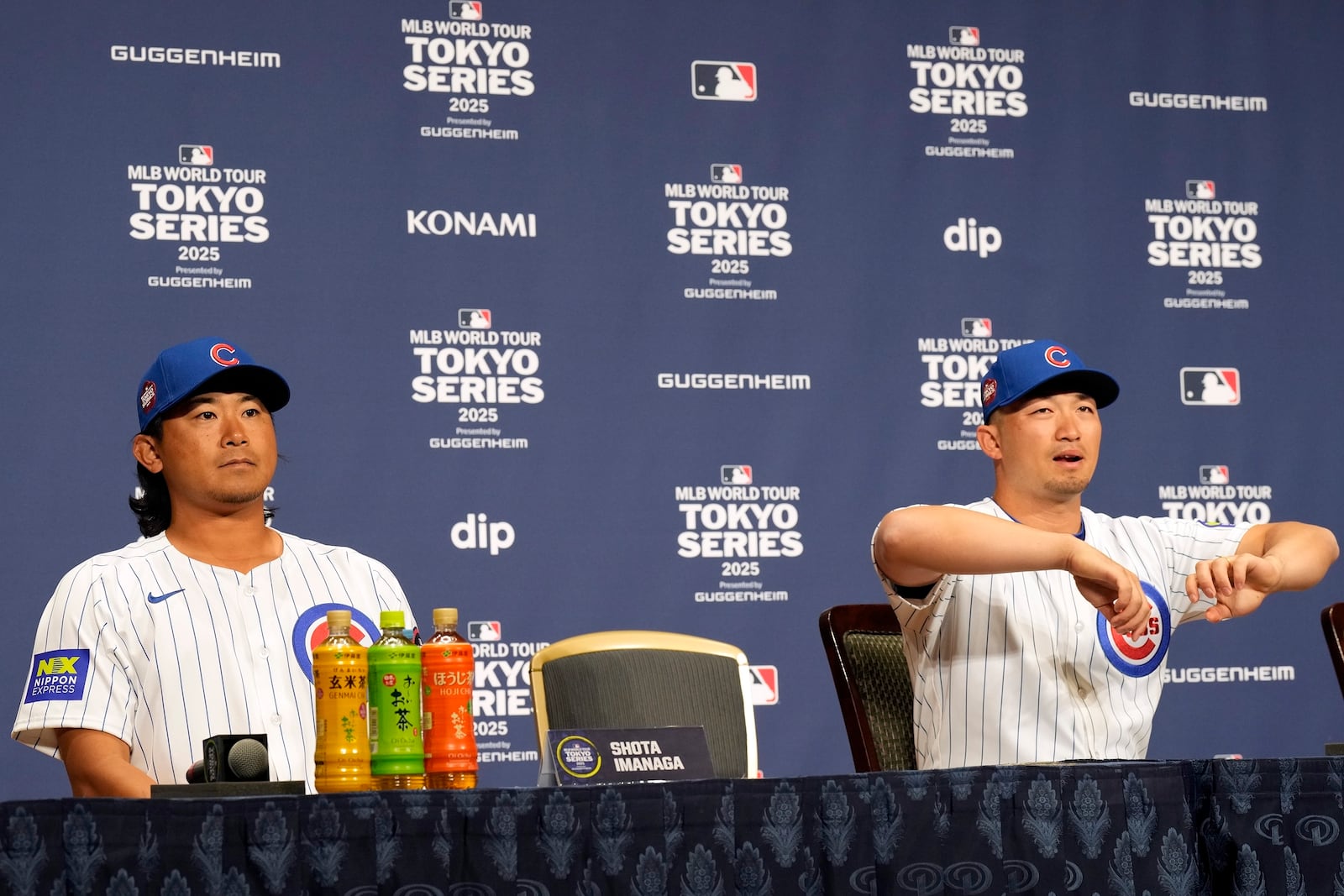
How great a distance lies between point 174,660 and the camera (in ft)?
7.02

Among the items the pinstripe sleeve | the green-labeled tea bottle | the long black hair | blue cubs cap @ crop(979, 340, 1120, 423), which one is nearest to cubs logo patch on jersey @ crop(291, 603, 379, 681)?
the pinstripe sleeve

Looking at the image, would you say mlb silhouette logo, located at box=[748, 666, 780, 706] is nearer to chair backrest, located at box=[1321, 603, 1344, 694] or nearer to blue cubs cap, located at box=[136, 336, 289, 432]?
chair backrest, located at box=[1321, 603, 1344, 694]

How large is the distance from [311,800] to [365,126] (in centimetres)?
251

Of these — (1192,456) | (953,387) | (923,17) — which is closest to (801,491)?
(953,387)

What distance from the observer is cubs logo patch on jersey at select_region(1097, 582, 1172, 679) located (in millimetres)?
2441

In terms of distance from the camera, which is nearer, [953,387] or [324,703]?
[324,703]

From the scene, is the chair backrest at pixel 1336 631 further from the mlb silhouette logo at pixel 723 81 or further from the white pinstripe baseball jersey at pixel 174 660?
the mlb silhouette logo at pixel 723 81

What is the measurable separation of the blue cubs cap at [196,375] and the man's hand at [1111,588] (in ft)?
3.95

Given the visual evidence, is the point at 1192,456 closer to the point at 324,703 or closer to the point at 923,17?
the point at 923,17

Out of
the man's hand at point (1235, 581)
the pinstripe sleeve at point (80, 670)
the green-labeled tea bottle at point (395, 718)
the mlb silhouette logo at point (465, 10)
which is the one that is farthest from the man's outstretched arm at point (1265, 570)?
the mlb silhouette logo at point (465, 10)

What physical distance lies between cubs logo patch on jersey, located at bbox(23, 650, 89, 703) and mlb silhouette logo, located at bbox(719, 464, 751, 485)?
1826 mm

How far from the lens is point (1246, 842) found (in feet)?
4.84

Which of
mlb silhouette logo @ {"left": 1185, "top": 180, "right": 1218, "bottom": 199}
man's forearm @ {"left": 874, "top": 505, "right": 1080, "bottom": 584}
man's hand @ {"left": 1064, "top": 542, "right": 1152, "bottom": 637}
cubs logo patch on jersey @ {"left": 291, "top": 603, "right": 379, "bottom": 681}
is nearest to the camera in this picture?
man's hand @ {"left": 1064, "top": 542, "right": 1152, "bottom": 637}

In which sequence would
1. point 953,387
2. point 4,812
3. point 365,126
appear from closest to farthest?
point 4,812 → point 365,126 → point 953,387
